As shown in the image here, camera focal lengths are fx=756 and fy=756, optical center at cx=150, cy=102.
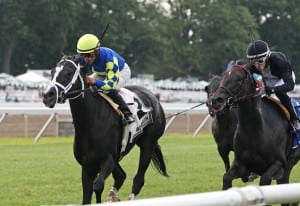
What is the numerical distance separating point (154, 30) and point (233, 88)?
51143mm

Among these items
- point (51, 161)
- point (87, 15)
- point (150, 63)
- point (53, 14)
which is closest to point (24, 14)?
point (53, 14)

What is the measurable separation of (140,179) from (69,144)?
29.0ft

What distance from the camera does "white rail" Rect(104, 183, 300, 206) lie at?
3.45 meters

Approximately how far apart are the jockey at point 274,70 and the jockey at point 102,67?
4.45ft

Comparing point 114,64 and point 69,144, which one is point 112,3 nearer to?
point 69,144

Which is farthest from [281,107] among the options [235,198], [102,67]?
[235,198]

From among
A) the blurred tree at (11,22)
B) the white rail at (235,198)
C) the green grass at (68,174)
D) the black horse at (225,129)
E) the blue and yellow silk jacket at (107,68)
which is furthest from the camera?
the blurred tree at (11,22)

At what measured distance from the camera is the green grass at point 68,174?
8.68 m

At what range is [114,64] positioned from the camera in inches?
299

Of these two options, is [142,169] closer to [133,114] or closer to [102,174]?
[133,114]

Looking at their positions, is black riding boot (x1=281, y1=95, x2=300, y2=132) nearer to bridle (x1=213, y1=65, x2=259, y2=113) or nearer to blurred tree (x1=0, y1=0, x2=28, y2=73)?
bridle (x1=213, y1=65, x2=259, y2=113)

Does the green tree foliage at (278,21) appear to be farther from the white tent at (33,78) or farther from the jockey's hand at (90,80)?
the jockey's hand at (90,80)

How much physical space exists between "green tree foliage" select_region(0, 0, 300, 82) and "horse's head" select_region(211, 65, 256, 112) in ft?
142

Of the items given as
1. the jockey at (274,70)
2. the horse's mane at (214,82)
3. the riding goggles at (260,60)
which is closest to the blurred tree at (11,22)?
the horse's mane at (214,82)
